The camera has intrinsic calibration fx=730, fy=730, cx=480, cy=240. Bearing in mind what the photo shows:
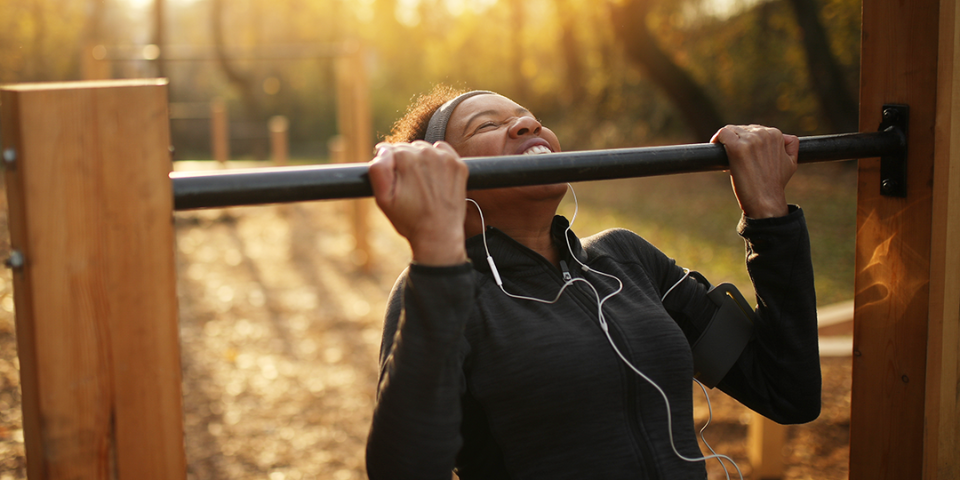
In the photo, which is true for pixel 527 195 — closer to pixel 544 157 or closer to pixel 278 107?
pixel 544 157

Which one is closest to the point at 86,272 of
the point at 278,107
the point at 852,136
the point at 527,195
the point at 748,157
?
the point at 527,195

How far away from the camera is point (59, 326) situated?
0.85 meters

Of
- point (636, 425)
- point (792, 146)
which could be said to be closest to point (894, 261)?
point (792, 146)

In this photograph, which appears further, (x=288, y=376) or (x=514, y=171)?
(x=288, y=376)

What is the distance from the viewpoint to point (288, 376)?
15.6 ft

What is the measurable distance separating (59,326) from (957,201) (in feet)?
4.83

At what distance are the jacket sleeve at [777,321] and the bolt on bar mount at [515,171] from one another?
16 cm

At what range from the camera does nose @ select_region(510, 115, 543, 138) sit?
151 centimetres

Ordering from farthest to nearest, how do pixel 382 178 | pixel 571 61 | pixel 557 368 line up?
pixel 571 61 < pixel 557 368 < pixel 382 178

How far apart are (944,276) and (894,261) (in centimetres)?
10

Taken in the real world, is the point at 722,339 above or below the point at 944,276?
below

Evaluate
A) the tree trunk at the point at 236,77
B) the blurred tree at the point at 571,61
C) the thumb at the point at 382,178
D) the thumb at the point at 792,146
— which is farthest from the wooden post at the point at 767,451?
the tree trunk at the point at 236,77

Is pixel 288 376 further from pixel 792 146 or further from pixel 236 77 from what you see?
pixel 236 77

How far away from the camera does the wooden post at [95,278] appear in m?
0.84
